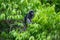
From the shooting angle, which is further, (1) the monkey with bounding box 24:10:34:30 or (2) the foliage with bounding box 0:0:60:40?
(1) the monkey with bounding box 24:10:34:30

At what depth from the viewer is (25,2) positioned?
6.38m

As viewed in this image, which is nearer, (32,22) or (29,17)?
(32,22)

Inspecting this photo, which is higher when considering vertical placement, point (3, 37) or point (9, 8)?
point (9, 8)

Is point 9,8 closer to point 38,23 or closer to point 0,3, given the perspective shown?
point 0,3

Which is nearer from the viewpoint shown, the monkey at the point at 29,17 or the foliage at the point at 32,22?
the foliage at the point at 32,22

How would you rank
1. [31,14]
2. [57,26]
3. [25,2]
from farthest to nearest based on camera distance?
[25,2]
[31,14]
[57,26]

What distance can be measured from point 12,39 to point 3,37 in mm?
283

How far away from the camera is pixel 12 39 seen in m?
6.59

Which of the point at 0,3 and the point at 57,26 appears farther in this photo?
the point at 0,3

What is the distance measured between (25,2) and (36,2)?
29cm

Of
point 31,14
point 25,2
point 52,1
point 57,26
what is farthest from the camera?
point 52,1

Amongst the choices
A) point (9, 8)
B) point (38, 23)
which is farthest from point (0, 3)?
point (38, 23)

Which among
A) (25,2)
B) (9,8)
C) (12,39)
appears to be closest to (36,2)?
(25,2)

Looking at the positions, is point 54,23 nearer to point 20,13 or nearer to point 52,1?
point 20,13
